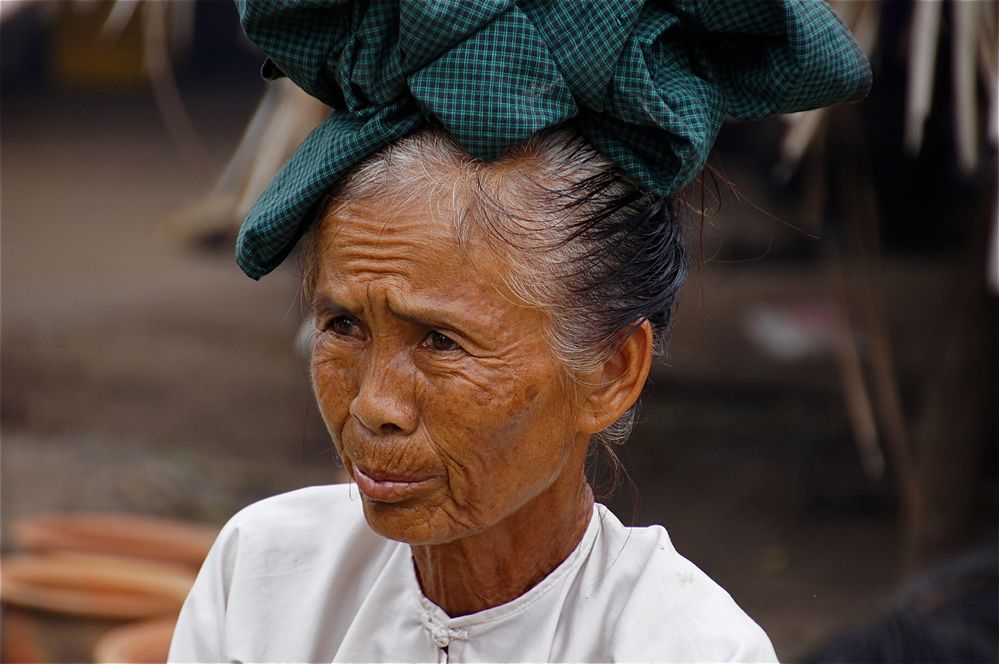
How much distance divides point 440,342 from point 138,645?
5.98 feet

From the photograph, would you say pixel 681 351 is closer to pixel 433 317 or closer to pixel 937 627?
pixel 937 627

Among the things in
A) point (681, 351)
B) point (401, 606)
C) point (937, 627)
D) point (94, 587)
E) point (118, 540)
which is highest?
point (401, 606)

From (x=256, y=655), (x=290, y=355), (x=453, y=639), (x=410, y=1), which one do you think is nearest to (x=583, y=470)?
(x=453, y=639)

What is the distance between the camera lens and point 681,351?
648cm

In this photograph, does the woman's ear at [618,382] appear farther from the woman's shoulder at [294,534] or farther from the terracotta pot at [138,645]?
the terracotta pot at [138,645]

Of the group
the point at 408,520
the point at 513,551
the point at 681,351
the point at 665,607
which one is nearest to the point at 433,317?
the point at 408,520

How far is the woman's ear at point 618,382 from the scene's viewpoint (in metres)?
1.50

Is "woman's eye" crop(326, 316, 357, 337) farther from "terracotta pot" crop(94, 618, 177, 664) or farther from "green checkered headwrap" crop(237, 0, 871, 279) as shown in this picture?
"terracotta pot" crop(94, 618, 177, 664)

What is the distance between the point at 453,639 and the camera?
1.58 metres

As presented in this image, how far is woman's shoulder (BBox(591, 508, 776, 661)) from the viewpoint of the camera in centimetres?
145

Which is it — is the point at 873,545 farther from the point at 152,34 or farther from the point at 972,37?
the point at 152,34

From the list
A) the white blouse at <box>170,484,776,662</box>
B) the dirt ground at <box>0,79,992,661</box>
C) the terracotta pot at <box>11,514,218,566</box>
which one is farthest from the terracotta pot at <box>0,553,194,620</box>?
the white blouse at <box>170,484,776,662</box>

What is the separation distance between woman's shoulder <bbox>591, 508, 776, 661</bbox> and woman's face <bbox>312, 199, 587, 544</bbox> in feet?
0.63

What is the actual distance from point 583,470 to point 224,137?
776 cm
